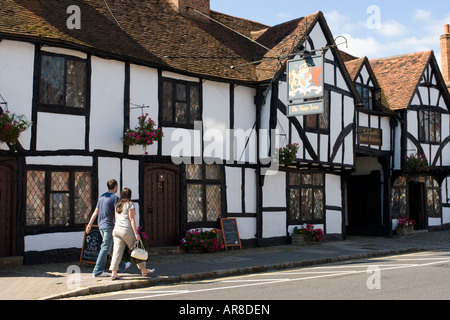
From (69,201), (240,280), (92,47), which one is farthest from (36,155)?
(240,280)

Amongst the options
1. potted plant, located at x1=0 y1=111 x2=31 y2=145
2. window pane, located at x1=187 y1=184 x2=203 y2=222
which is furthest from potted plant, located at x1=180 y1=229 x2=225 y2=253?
potted plant, located at x1=0 y1=111 x2=31 y2=145

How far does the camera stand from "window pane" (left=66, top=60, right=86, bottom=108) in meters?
13.1

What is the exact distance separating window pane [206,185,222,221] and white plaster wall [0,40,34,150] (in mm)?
5803

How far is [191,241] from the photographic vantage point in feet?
49.2

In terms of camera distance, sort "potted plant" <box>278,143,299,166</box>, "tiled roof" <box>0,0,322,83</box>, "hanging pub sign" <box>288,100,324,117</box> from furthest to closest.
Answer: "potted plant" <box>278,143,299,166</box>, "hanging pub sign" <box>288,100,324,117</box>, "tiled roof" <box>0,0,322,83</box>

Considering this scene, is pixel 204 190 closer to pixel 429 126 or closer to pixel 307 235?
pixel 307 235

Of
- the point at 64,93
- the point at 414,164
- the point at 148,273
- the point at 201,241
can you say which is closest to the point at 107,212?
the point at 148,273

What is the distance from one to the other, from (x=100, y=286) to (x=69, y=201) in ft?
13.8

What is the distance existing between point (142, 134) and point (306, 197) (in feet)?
25.4

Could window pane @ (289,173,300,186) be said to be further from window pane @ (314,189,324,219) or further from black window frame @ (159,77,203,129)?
black window frame @ (159,77,203,129)

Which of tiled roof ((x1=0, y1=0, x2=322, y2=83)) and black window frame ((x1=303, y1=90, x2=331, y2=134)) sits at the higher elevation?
tiled roof ((x1=0, y1=0, x2=322, y2=83))

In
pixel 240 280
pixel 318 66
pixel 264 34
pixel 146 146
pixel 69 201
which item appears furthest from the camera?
pixel 264 34

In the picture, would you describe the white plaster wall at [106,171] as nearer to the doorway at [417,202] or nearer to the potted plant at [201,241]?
the potted plant at [201,241]

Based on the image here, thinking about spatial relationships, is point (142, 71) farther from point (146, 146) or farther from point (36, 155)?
point (36, 155)
